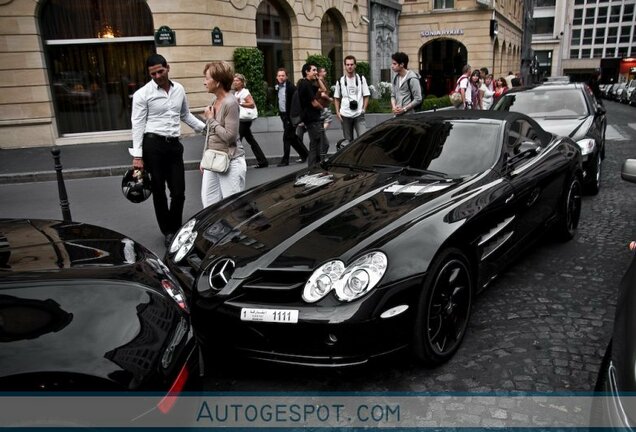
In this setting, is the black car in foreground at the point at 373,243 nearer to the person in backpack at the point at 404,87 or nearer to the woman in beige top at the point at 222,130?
the woman in beige top at the point at 222,130

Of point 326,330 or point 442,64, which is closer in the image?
point 326,330

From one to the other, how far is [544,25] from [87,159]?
97589mm

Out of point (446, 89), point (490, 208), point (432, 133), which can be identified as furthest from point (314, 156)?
point (446, 89)

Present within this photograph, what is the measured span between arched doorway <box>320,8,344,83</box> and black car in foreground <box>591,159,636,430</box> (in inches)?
737

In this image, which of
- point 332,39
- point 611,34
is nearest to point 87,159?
point 332,39

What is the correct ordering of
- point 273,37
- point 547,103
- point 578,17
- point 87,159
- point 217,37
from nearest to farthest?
1. point 547,103
2. point 87,159
3. point 217,37
4. point 273,37
5. point 578,17

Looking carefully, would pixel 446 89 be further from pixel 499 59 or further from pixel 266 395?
pixel 266 395

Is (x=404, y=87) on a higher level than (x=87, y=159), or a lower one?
higher

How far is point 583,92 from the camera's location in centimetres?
874

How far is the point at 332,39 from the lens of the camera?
21.4 metres

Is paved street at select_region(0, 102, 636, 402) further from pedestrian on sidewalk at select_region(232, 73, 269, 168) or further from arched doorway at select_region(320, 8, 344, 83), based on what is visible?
arched doorway at select_region(320, 8, 344, 83)

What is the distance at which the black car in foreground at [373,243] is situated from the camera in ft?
9.34

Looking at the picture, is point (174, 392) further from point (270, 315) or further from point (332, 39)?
point (332, 39)

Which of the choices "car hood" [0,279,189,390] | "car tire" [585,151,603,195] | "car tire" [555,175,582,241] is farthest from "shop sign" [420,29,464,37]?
"car hood" [0,279,189,390]
